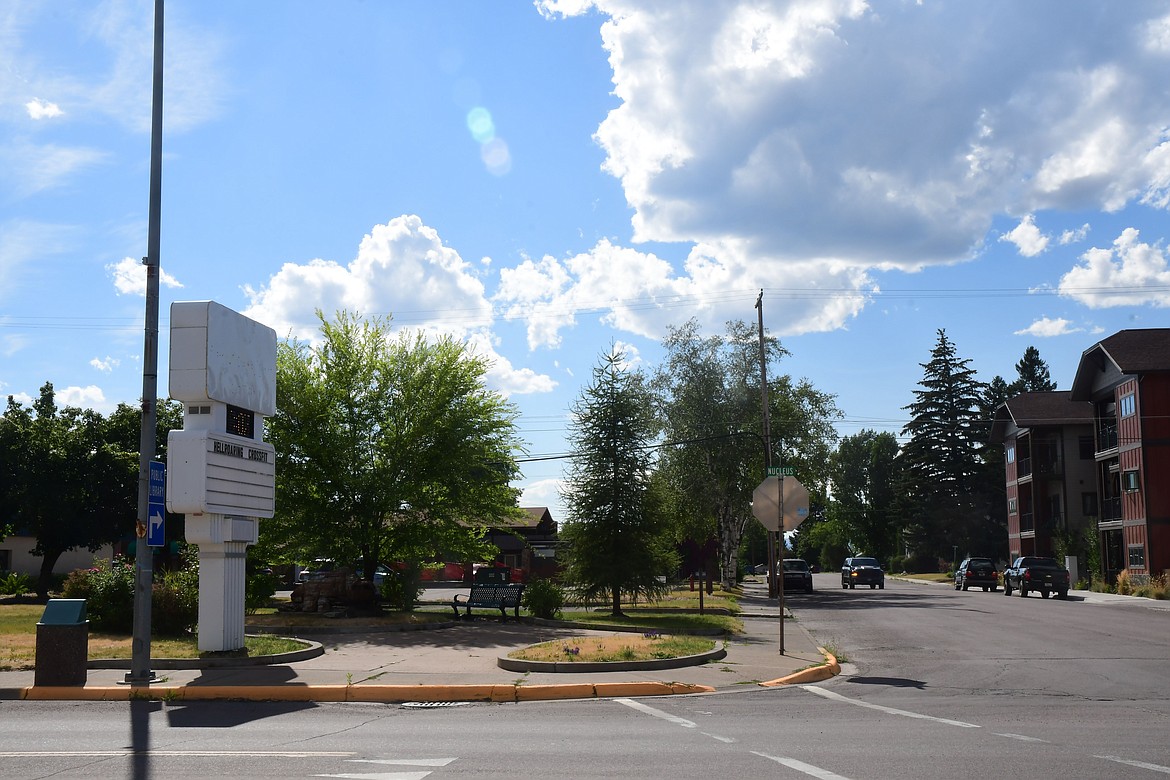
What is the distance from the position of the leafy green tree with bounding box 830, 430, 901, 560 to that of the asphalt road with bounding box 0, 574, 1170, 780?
10436cm

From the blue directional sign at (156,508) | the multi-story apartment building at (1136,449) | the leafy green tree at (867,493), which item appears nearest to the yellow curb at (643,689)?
the blue directional sign at (156,508)

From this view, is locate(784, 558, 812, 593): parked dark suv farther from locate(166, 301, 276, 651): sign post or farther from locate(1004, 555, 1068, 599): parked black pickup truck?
locate(166, 301, 276, 651): sign post

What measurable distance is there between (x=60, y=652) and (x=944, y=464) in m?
87.5

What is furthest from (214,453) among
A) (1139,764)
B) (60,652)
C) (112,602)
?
(1139,764)

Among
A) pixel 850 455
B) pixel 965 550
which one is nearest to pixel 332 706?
pixel 965 550

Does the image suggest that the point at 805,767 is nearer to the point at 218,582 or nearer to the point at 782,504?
the point at 782,504

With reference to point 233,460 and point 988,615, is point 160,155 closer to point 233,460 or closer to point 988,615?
point 233,460

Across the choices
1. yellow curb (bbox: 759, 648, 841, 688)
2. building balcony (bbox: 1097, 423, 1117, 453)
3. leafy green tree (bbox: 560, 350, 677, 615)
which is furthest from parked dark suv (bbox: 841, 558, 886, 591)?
yellow curb (bbox: 759, 648, 841, 688)

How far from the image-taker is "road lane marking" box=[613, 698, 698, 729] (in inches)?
414

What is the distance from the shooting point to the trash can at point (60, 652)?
42.8 feet

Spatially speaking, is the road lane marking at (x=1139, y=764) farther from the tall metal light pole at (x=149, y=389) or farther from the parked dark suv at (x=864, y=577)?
the parked dark suv at (x=864, y=577)

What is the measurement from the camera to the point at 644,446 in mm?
27703

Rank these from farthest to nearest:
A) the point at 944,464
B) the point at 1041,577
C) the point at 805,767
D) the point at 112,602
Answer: the point at 944,464 → the point at 1041,577 → the point at 112,602 → the point at 805,767

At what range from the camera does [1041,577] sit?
4634cm
